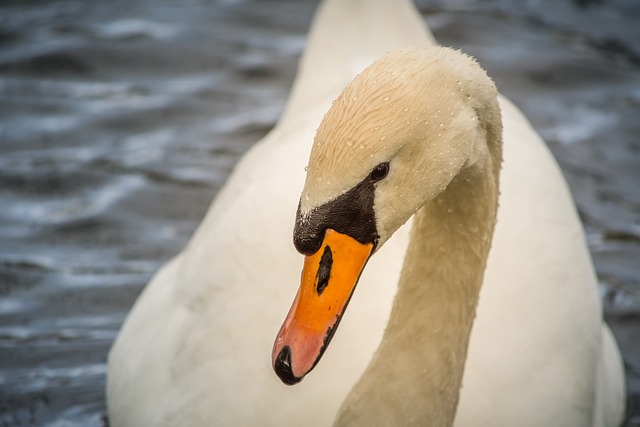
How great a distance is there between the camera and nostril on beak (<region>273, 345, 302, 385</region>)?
2730mm

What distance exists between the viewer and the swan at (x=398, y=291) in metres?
2.70

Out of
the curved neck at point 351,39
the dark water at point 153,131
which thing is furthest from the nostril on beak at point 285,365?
the curved neck at point 351,39

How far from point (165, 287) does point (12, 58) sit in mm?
3884

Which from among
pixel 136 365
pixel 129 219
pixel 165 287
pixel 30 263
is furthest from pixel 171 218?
pixel 136 365

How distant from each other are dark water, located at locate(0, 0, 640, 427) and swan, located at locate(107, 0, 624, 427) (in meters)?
0.67

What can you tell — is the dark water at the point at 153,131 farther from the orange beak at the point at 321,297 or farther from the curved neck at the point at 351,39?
the orange beak at the point at 321,297

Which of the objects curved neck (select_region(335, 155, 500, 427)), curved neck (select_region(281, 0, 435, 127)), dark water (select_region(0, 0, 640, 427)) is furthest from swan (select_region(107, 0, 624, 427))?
dark water (select_region(0, 0, 640, 427))

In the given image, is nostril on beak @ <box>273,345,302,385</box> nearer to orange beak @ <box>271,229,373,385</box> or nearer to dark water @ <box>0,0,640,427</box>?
orange beak @ <box>271,229,373,385</box>

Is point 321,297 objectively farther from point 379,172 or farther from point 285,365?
point 379,172

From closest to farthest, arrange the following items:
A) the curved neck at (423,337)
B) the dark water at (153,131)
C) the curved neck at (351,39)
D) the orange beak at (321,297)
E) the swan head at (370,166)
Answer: the swan head at (370,166) < the orange beak at (321,297) < the curved neck at (423,337) < the curved neck at (351,39) < the dark water at (153,131)

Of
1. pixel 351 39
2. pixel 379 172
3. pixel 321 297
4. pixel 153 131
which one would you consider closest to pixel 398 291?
pixel 321 297

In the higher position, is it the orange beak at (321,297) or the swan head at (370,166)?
the swan head at (370,166)

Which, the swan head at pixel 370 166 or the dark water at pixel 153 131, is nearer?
the swan head at pixel 370 166

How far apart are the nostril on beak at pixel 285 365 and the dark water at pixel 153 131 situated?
226 cm
